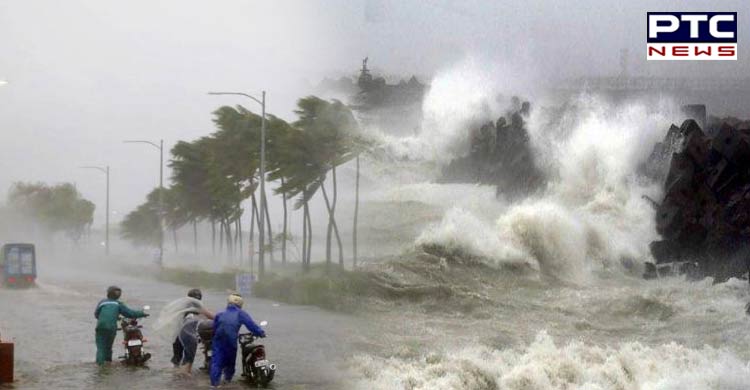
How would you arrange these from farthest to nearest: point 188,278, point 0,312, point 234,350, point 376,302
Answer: point 188,278 → point 0,312 → point 234,350 → point 376,302

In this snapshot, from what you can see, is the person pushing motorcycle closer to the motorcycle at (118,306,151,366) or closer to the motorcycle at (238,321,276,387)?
the motorcycle at (238,321,276,387)

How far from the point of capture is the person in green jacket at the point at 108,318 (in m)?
25.3

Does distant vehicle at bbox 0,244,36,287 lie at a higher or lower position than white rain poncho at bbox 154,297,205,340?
lower

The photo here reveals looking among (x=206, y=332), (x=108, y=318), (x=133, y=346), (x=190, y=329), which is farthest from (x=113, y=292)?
(x=206, y=332)

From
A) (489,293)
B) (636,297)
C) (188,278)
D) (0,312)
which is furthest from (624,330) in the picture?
(188,278)

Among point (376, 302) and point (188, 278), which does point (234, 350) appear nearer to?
point (376, 302)

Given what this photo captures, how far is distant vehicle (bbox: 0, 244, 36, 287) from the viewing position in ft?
253

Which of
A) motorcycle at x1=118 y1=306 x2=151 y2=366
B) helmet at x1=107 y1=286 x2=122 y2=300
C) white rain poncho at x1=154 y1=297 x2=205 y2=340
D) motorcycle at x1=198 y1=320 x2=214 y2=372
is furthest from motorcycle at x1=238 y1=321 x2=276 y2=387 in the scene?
helmet at x1=107 y1=286 x2=122 y2=300

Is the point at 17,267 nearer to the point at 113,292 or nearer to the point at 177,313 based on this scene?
the point at 113,292

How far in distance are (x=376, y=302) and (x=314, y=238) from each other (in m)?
22.1

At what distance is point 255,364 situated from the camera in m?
21.7

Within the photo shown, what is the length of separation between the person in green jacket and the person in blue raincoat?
4.65 m

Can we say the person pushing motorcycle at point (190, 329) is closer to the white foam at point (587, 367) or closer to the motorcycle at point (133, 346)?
the motorcycle at point (133, 346)

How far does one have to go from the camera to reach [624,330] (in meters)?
22.3
